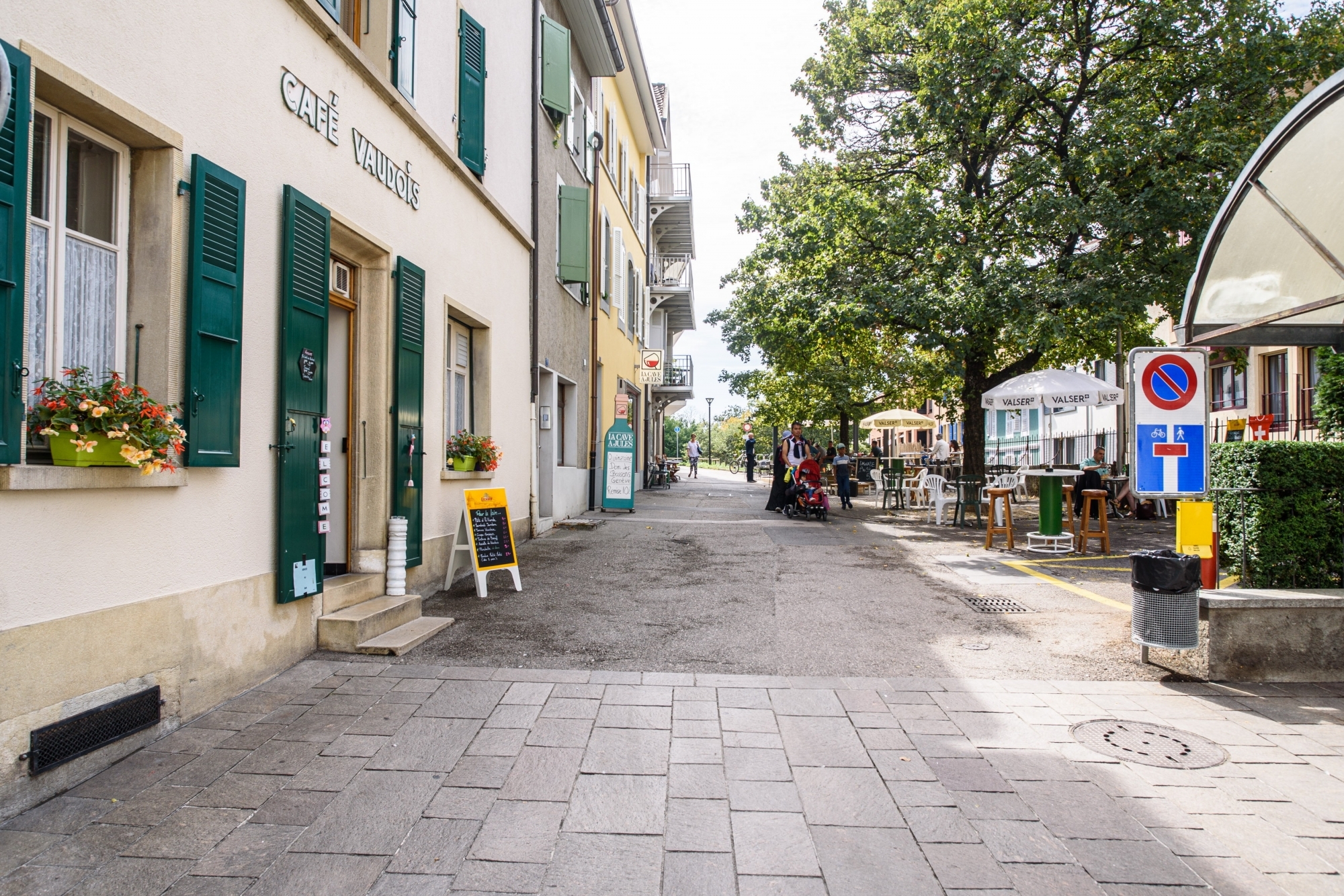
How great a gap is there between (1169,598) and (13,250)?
5.93 metres

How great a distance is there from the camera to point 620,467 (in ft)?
49.6

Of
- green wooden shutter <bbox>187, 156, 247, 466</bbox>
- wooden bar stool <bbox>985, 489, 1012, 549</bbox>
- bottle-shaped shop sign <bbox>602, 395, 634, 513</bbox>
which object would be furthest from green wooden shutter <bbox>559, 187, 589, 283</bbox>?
green wooden shutter <bbox>187, 156, 247, 466</bbox>

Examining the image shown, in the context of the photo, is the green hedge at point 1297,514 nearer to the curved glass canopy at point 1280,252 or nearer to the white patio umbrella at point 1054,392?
the curved glass canopy at point 1280,252

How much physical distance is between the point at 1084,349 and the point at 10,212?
17814 millimetres

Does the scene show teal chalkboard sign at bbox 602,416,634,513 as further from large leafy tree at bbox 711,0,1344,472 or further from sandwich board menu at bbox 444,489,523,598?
sandwich board menu at bbox 444,489,523,598

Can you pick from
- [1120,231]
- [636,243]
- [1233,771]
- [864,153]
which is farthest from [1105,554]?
[636,243]

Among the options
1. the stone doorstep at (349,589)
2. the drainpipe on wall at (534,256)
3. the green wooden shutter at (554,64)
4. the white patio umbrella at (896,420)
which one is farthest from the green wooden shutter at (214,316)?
the white patio umbrella at (896,420)

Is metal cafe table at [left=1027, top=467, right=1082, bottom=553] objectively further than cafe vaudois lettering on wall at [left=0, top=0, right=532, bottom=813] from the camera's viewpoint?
Yes

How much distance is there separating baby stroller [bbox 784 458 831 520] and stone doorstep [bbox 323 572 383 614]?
32.8ft

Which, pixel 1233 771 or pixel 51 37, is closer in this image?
pixel 51 37

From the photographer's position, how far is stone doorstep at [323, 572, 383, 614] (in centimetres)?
561

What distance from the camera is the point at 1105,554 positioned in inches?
416

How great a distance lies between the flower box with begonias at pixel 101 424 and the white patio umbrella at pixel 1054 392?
11040mm

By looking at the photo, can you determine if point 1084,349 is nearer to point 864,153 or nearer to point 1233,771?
point 864,153
